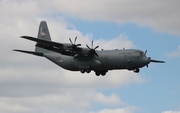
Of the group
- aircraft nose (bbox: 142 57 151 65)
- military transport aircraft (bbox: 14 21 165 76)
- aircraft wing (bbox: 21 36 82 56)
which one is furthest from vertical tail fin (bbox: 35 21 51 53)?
aircraft nose (bbox: 142 57 151 65)

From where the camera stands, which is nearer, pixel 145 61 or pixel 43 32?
pixel 145 61

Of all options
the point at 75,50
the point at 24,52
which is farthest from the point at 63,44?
the point at 24,52

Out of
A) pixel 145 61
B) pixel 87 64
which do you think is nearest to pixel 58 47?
pixel 87 64

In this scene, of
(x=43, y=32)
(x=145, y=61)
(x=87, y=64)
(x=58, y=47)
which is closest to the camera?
(x=145, y=61)

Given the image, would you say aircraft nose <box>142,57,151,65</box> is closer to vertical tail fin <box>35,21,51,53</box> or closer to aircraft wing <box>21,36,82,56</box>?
aircraft wing <box>21,36,82,56</box>

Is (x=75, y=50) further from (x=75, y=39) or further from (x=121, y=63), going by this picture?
(x=121, y=63)

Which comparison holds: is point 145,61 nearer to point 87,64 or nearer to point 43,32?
point 87,64

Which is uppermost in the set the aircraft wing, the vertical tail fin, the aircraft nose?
the vertical tail fin

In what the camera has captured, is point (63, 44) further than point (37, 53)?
No

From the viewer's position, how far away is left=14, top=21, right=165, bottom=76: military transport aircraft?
53094mm

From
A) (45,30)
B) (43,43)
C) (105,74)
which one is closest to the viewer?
(43,43)

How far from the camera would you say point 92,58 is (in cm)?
5497

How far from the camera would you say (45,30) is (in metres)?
61.5

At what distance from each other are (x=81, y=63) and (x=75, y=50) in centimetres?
189
